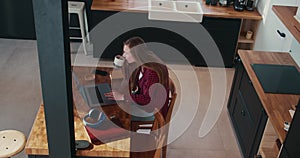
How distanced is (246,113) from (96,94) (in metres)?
1.59

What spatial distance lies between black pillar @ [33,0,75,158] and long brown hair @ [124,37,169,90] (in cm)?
174

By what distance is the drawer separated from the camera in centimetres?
325

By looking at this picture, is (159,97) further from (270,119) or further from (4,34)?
(4,34)

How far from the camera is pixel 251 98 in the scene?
136 inches

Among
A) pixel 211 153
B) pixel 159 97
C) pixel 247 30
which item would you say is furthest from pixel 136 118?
pixel 247 30

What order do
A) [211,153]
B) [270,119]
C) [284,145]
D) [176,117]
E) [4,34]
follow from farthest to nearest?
[4,34]
[176,117]
[211,153]
[270,119]
[284,145]

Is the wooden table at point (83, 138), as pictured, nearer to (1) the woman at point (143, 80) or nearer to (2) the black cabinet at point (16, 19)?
(1) the woman at point (143, 80)

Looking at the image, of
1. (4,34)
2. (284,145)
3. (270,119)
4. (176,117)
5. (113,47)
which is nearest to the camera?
(284,145)

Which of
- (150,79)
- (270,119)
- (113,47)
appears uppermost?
(150,79)

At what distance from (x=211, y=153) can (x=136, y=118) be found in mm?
1057

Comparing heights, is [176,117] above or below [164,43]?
below

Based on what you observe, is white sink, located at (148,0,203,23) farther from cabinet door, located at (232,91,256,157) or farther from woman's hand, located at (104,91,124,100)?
woman's hand, located at (104,91,124,100)

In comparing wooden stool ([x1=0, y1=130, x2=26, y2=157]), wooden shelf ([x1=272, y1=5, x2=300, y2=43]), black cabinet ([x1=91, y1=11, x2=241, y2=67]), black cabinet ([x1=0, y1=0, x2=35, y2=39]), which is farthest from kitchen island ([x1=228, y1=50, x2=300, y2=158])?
black cabinet ([x1=0, y1=0, x2=35, y2=39])

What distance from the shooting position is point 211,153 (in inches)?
144
